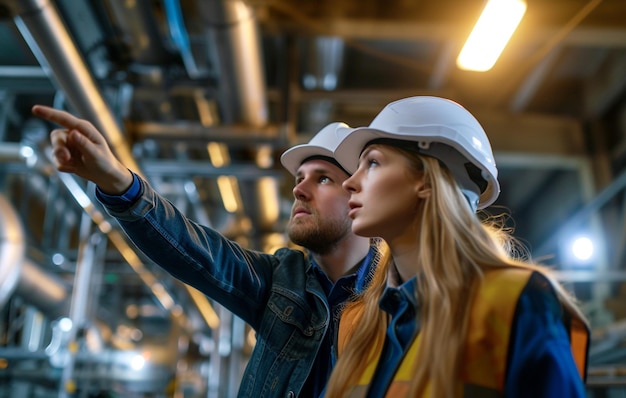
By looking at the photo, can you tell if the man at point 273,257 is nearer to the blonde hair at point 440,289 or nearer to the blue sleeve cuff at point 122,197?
the blue sleeve cuff at point 122,197

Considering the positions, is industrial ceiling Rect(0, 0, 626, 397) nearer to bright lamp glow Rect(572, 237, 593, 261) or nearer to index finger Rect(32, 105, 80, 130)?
bright lamp glow Rect(572, 237, 593, 261)


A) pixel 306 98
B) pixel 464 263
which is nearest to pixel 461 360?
pixel 464 263

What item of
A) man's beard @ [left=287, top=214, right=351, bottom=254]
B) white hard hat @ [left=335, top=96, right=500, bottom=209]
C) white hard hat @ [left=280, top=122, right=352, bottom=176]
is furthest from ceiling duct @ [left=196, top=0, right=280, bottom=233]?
white hard hat @ [left=335, top=96, right=500, bottom=209]

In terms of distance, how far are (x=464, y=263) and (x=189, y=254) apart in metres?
0.84

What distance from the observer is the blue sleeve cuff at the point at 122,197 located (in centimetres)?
174

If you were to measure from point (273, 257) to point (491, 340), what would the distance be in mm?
1120

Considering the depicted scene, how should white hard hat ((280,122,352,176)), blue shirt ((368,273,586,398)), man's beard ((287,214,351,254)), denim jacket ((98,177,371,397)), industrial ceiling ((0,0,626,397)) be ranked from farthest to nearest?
industrial ceiling ((0,0,626,397)), white hard hat ((280,122,352,176)), man's beard ((287,214,351,254)), denim jacket ((98,177,371,397)), blue shirt ((368,273,586,398))

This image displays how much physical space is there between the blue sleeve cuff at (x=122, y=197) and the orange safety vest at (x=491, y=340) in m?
0.84

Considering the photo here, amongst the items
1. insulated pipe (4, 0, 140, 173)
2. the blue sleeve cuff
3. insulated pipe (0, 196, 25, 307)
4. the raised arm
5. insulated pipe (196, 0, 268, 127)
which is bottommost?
the blue sleeve cuff

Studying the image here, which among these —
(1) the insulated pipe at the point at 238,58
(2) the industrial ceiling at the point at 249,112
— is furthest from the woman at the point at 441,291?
(2) the industrial ceiling at the point at 249,112

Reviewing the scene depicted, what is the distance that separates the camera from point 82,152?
1625mm

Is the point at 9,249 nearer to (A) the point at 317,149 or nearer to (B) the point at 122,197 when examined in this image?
(A) the point at 317,149

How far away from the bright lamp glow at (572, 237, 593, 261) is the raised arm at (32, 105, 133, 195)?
6405mm

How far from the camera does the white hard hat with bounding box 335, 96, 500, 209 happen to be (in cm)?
158
